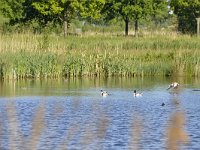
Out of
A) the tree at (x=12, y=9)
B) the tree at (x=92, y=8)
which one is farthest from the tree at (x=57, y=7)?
the tree at (x=12, y=9)

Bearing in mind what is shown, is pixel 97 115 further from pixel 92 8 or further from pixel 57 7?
pixel 92 8

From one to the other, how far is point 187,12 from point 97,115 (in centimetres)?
4083

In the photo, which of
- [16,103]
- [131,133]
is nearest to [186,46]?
[16,103]

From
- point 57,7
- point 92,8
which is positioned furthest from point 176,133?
point 92,8

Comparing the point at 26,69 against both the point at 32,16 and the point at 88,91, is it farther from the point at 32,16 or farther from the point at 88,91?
the point at 32,16

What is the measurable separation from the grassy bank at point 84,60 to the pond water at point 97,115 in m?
0.79

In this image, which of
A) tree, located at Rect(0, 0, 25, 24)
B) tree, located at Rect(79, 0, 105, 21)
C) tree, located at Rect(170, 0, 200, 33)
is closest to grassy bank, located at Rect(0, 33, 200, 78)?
tree, located at Rect(79, 0, 105, 21)

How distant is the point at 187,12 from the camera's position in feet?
197

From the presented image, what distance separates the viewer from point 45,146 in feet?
49.9

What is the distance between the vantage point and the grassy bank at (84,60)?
102 ft

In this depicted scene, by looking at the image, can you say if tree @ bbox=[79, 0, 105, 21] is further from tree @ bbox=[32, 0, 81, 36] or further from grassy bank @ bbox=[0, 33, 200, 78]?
grassy bank @ bbox=[0, 33, 200, 78]

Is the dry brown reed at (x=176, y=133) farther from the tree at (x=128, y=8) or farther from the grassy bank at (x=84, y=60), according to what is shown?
the tree at (x=128, y=8)

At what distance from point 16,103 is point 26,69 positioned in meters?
7.89

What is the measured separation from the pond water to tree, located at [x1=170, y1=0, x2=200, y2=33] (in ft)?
89.1
